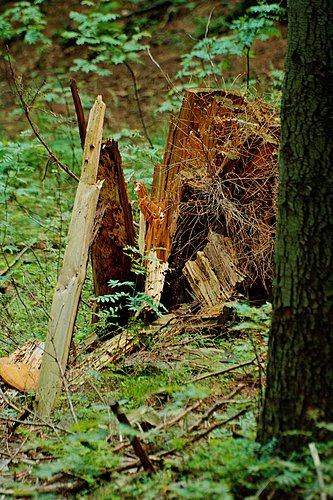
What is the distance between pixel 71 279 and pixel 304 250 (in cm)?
226

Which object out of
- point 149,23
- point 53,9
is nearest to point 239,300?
point 149,23

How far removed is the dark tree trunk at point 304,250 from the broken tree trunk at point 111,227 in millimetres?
2497

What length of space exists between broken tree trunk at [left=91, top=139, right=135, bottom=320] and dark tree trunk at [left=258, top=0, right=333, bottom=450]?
250cm

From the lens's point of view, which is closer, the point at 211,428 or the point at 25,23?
the point at 211,428

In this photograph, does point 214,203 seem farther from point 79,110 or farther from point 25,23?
point 25,23

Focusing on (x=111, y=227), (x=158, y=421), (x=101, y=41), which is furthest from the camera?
(x=101, y=41)

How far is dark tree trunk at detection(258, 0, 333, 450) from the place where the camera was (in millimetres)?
2346

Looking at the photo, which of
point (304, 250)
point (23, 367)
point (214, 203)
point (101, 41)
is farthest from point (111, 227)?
point (101, 41)

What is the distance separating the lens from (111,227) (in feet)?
16.0

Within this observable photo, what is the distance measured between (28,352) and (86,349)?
1.59 feet

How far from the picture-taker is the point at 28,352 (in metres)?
4.50

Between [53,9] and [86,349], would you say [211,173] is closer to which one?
[86,349]

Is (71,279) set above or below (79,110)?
below

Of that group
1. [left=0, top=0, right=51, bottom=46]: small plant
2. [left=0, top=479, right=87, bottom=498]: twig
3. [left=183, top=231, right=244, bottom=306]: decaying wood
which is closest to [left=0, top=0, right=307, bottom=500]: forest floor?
[left=0, top=479, right=87, bottom=498]: twig
